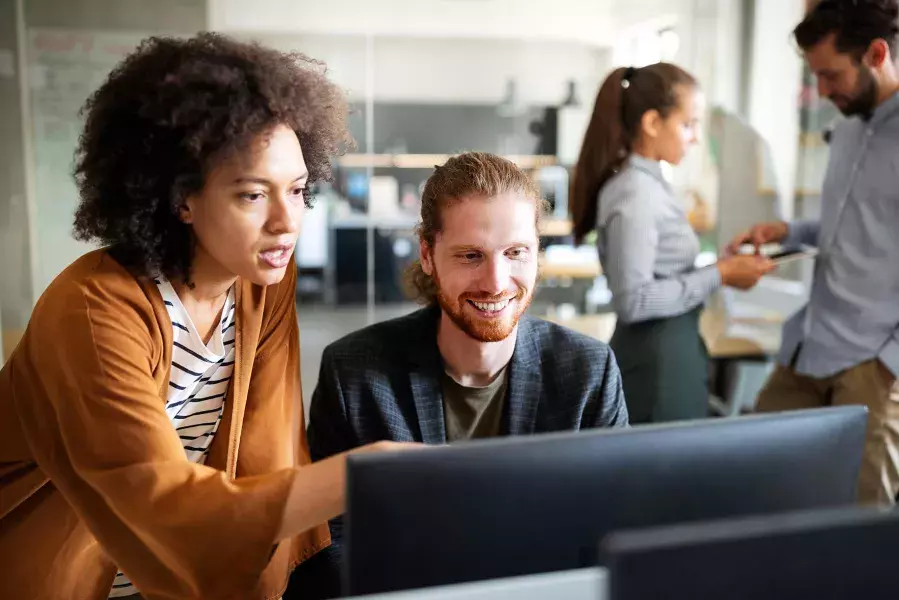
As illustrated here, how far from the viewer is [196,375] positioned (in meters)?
1.14

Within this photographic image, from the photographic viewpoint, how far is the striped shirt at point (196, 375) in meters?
1.10

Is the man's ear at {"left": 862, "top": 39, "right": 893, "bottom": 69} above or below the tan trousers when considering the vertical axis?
above

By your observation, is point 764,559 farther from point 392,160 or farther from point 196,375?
point 392,160

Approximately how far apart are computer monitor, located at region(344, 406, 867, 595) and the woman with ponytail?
130 cm

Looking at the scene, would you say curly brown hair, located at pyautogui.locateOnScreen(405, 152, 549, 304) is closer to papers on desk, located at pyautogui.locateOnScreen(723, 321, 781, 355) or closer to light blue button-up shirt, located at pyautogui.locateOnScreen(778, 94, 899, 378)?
light blue button-up shirt, located at pyautogui.locateOnScreen(778, 94, 899, 378)

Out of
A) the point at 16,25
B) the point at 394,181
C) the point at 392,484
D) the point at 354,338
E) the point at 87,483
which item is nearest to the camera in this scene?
the point at 392,484

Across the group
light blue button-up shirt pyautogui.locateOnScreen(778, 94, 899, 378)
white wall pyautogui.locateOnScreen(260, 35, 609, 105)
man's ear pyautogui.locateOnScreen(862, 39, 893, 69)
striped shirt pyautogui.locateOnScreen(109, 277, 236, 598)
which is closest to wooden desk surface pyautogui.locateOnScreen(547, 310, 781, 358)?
white wall pyautogui.locateOnScreen(260, 35, 609, 105)

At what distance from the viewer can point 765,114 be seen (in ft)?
11.7

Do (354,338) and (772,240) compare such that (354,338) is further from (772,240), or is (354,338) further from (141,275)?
(772,240)

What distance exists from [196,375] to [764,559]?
32.0 inches

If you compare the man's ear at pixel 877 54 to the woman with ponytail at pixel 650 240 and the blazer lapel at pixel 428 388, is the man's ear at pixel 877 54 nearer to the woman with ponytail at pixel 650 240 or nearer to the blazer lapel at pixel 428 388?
the woman with ponytail at pixel 650 240

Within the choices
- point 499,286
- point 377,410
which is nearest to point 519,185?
point 499,286

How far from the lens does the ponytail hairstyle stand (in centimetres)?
208

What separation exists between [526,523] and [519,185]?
719 mm
